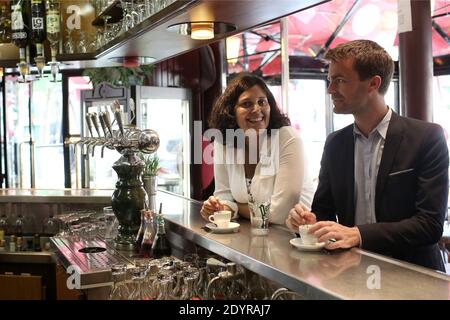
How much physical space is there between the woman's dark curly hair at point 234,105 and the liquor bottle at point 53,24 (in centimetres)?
156

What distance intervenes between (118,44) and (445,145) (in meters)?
1.83

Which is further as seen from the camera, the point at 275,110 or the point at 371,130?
the point at 275,110

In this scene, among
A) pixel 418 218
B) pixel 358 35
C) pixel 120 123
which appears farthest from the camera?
pixel 358 35

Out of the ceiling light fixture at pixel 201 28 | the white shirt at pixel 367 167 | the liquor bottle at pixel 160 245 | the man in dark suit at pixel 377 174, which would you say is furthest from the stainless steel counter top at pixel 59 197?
the white shirt at pixel 367 167

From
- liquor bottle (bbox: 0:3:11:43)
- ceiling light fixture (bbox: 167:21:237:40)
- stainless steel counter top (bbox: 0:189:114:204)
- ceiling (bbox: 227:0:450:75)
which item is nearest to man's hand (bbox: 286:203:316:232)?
ceiling light fixture (bbox: 167:21:237:40)

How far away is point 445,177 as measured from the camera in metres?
1.63

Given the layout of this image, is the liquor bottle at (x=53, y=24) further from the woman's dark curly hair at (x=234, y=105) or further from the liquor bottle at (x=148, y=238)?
the liquor bottle at (x=148, y=238)

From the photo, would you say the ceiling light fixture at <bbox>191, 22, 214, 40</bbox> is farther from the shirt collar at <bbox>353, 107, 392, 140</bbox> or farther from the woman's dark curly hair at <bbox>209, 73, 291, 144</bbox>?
the shirt collar at <bbox>353, 107, 392, 140</bbox>

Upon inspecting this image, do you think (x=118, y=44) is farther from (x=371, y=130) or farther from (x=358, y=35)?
(x=358, y=35)

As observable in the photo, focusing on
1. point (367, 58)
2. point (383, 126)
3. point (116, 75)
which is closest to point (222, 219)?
point (383, 126)

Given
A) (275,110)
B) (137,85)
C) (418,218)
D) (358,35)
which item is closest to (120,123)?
(275,110)

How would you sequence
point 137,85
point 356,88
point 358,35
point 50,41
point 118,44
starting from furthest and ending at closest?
1. point 358,35
2. point 137,85
3. point 50,41
4. point 118,44
5. point 356,88

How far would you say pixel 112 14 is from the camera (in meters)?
3.29

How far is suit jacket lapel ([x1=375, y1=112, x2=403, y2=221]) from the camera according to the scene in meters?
A: 1.71
